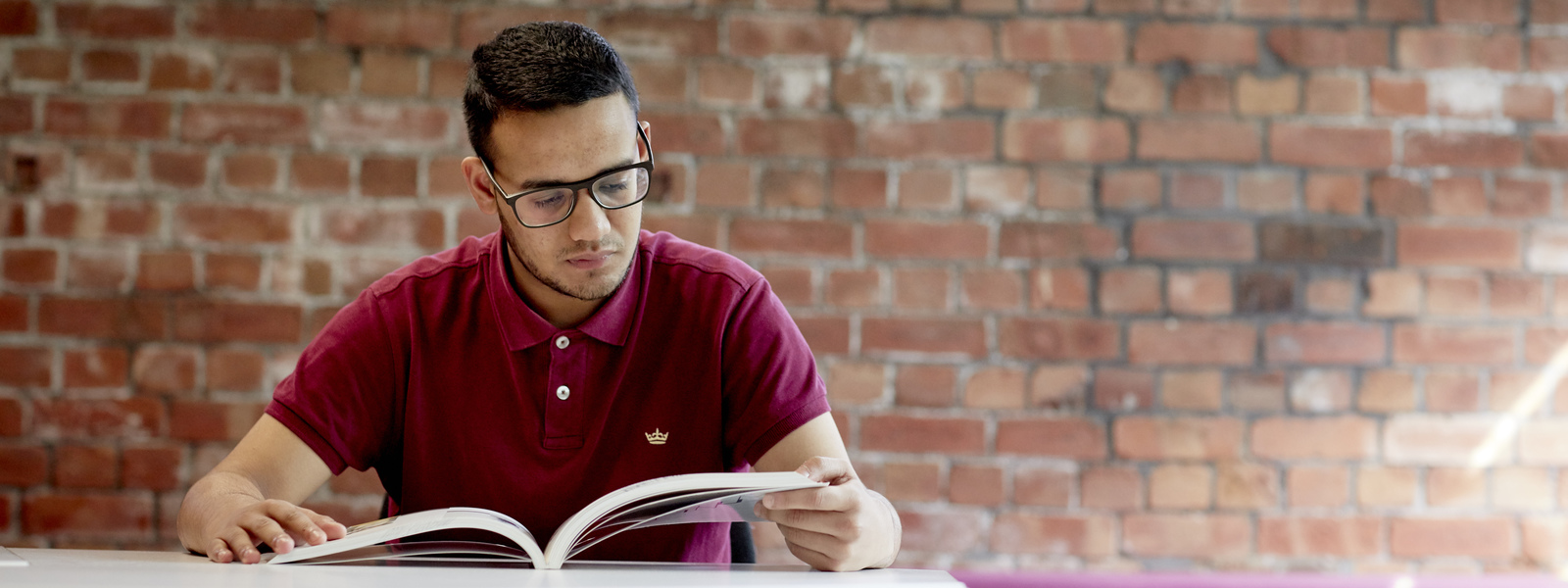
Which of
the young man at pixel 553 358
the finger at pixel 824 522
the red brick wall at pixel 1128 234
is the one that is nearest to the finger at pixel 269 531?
the young man at pixel 553 358

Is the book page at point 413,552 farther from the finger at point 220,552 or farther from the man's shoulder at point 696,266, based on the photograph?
the man's shoulder at point 696,266

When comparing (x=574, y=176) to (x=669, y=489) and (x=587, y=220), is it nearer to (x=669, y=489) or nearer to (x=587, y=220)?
(x=587, y=220)

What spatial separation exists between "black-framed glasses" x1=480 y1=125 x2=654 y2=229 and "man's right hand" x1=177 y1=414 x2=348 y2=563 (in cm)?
39

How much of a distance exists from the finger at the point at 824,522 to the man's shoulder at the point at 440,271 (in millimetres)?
614

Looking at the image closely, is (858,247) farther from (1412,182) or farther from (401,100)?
(1412,182)

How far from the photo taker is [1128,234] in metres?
1.81

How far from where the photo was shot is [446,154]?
5.90ft

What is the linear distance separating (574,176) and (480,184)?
0.20 meters

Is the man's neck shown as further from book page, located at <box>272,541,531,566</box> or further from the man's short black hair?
book page, located at <box>272,541,531,566</box>

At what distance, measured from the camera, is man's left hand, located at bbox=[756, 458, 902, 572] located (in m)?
0.91

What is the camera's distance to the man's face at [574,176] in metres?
1.13

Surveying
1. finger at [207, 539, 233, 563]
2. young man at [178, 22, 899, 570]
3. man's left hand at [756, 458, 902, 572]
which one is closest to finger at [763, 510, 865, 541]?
man's left hand at [756, 458, 902, 572]

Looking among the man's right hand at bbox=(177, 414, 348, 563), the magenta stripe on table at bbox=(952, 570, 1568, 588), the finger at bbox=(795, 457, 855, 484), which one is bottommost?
the magenta stripe on table at bbox=(952, 570, 1568, 588)

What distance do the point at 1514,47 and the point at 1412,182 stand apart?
0.31 meters
